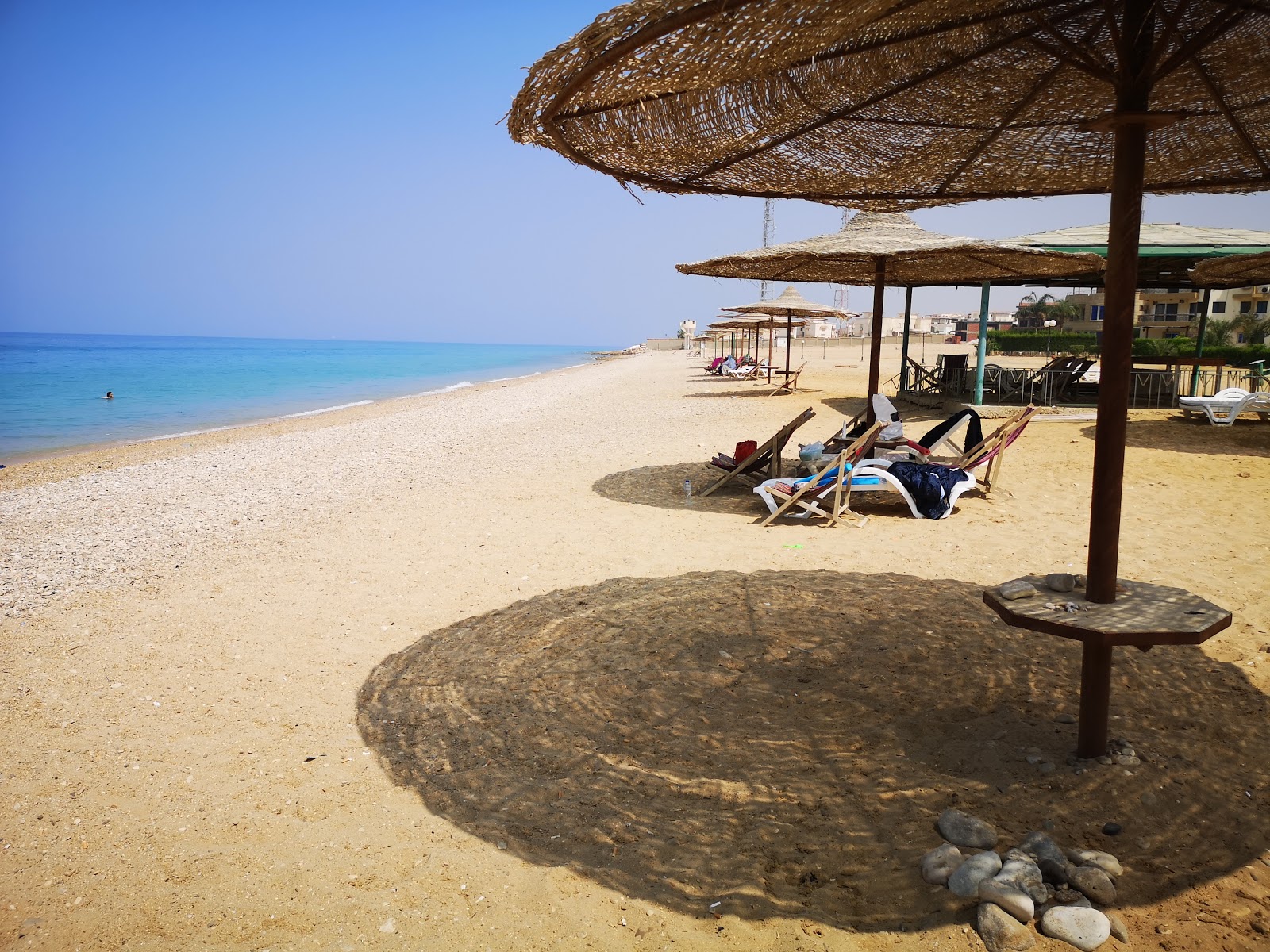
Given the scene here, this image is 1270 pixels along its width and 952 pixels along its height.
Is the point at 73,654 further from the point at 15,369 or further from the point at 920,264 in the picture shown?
the point at 15,369

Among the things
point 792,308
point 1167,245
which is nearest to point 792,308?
point 792,308

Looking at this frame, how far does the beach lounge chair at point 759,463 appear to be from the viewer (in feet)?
23.4

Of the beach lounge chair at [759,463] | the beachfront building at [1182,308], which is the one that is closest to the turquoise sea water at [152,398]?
the beach lounge chair at [759,463]

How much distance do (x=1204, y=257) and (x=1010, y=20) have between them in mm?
11305

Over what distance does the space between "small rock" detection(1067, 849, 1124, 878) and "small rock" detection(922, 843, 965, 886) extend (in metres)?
0.31

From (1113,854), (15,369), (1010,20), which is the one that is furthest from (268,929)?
(15,369)

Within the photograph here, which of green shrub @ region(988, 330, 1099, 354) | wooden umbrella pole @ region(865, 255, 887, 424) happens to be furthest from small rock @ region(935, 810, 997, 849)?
green shrub @ region(988, 330, 1099, 354)

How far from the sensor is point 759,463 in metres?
7.37

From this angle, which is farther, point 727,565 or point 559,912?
point 727,565

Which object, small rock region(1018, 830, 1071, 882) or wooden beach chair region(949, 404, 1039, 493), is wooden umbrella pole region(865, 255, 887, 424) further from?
small rock region(1018, 830, 1071, 882)

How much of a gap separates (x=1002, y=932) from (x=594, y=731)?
1606 mm

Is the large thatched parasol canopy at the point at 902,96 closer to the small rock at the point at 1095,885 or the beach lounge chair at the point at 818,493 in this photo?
the small rock at the point at 1095,885

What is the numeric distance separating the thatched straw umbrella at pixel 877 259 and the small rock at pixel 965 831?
556 cm

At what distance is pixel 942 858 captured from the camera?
2.09 meters
